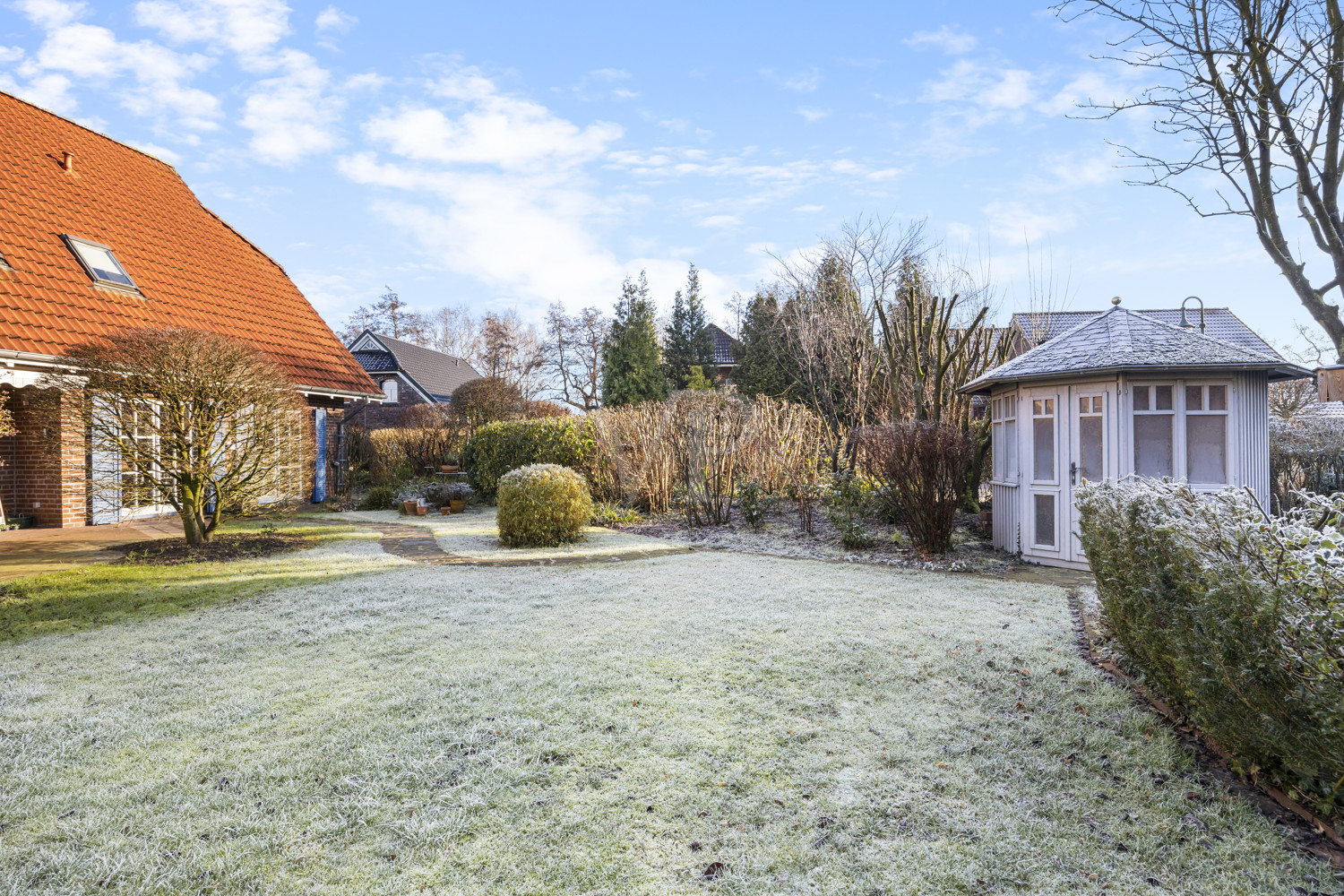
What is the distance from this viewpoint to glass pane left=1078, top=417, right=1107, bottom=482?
23.5 feet

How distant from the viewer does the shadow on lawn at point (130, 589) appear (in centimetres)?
516

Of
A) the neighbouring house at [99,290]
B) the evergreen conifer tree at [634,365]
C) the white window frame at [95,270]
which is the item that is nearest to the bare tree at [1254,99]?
the neighbouring house at [99,290]

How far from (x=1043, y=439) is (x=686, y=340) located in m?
24.3

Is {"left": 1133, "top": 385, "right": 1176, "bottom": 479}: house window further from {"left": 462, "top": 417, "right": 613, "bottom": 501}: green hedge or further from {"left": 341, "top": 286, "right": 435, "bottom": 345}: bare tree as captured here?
{"left": 341, "top": 286, "right": 435, "bottom": 345}: bare tree

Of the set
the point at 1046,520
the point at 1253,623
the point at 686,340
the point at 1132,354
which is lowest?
the point at 1046,520

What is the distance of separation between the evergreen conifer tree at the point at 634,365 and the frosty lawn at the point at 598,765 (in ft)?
72.6

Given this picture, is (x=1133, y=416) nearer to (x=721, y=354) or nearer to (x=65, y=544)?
(x=65, y=544)

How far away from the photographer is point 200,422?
7.41 meters

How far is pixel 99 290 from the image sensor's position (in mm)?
9414

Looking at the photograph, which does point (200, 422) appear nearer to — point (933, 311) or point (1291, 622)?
point (1291, 622)

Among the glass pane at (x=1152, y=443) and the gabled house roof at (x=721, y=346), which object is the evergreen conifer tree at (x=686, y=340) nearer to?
the gabled house roof at (x=721, y=346)

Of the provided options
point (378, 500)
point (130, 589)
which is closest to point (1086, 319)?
point (378, 500)

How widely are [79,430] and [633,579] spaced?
634 cm

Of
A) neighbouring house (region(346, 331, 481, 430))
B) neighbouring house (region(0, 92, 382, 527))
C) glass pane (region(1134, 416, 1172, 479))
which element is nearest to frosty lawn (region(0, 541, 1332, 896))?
glass pane (region(1134, 416, 1172, 479))
